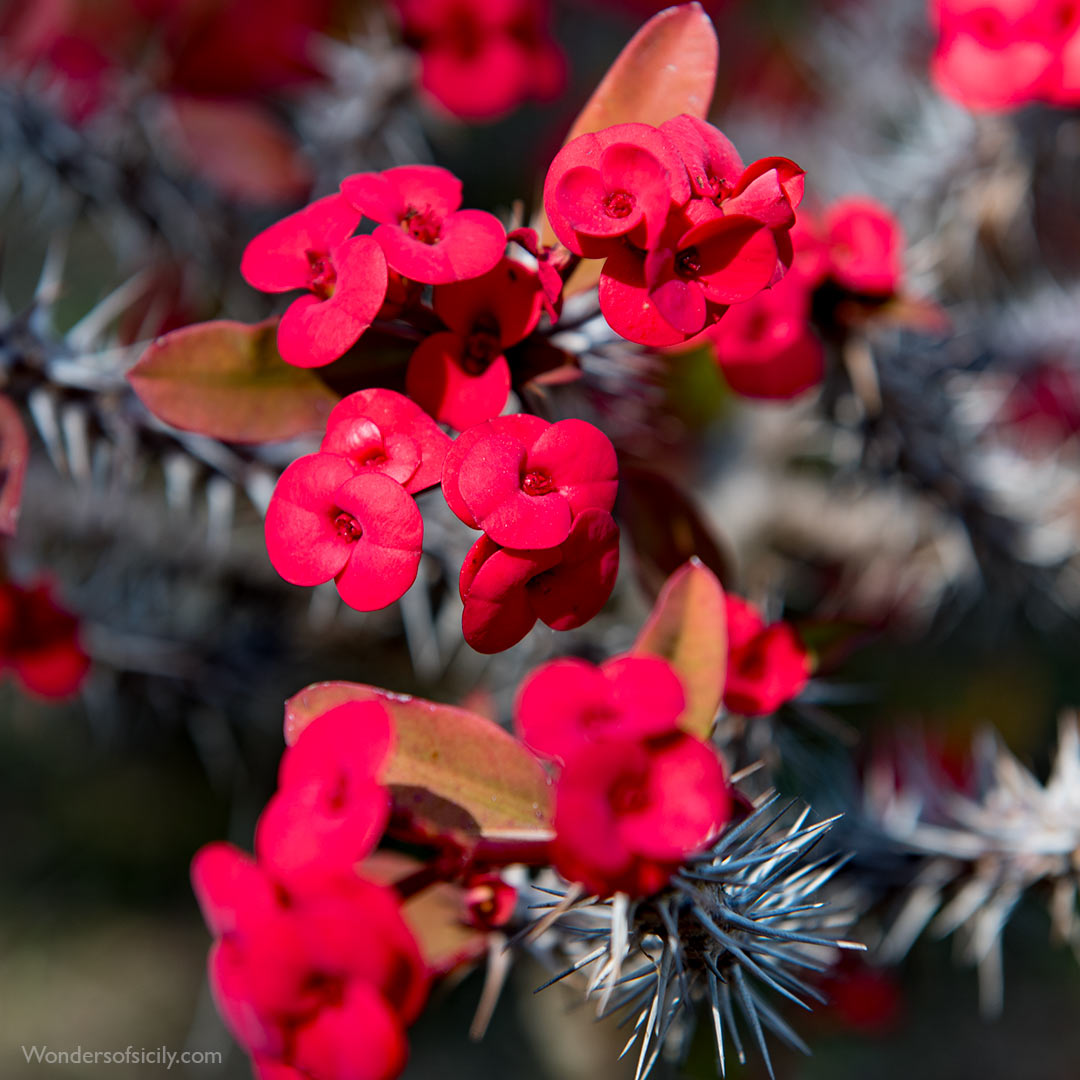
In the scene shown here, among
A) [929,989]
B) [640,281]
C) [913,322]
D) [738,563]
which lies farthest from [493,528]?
[929,989]

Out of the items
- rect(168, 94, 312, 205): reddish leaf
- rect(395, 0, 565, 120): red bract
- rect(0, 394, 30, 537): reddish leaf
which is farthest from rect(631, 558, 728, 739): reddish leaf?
rect(168, 94, 312, 205): reddish leaf

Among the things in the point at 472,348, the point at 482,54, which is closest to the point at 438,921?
the point at 472,348

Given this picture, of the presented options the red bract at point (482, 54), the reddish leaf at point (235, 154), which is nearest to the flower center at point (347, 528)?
the red bract at point (482, 54)

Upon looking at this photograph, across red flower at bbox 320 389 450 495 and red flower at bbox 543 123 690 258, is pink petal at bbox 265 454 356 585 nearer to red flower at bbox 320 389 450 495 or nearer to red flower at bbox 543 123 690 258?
red flower at bbox 320 389 450 495

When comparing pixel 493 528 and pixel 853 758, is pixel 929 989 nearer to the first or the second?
pixel 853 758

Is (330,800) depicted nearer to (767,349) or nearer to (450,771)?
(450,771)

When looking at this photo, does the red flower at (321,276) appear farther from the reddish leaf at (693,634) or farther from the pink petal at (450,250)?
the reddish leaf at (693,634)
